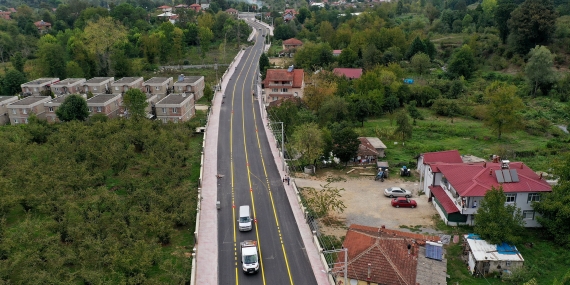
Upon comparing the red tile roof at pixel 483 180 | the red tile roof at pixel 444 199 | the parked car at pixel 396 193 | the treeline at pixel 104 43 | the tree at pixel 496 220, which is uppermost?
the treeline at pixel 104 43

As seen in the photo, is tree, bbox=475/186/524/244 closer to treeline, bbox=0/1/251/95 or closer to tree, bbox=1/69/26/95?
treeline, bbox=0/1/251/95

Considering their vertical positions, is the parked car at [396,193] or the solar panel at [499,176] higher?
the solar panel at [499,176]

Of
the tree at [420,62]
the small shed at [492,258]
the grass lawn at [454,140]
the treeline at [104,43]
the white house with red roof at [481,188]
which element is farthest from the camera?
the tree at [420,62]

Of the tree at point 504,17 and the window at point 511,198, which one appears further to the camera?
the tree at point 504,17

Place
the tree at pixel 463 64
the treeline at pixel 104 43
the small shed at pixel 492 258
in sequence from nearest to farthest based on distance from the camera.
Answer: the small shed at pixel 492 258, the treeline at pixel 104 43, the tree at pixel 463 64

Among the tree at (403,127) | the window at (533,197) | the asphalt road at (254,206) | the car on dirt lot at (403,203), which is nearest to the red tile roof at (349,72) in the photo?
the asphalt road at (254,206)

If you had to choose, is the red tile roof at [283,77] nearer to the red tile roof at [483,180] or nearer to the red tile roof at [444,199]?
the red tile roof at [444,199]

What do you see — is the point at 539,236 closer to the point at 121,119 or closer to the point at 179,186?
the point at 179,186
